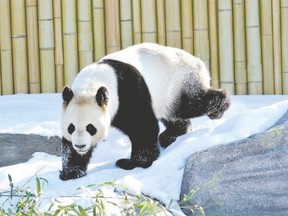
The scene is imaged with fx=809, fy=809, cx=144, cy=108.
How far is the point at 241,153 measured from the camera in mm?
3713

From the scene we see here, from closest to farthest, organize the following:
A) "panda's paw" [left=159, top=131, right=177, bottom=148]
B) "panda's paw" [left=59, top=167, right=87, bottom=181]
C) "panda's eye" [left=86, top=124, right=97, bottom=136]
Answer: "panda's eye" [left=86, top=124, right=97, bottom=136]
"panda's paw" [left=59, top=167, right=87, bottom=181]
"panda's paw" [left=159, top=131, right=177, bottom=148]

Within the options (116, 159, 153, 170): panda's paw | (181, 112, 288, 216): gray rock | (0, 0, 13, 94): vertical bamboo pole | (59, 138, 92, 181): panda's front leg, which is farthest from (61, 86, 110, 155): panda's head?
(0, 0, 13, 94): vertical bamboo pole

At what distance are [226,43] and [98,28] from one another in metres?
0.93

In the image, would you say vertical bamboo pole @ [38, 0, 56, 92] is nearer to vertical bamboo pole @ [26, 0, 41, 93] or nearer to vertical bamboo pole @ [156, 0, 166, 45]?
vertical bamboo pole @ [26, 0, 41, 93]

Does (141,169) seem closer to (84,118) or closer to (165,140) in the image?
(84,118)

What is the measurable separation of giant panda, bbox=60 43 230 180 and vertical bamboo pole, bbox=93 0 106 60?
129 centimetres

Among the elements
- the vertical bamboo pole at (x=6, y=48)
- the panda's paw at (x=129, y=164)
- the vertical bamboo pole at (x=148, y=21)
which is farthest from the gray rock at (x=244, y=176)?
the vertical bamboo pole at (x=6, y=48)

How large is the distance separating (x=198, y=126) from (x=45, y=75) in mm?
1390

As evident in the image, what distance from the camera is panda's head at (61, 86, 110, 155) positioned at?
3.67m

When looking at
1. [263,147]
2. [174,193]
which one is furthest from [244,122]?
[174,193]

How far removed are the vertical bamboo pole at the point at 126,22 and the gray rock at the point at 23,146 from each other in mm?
1279

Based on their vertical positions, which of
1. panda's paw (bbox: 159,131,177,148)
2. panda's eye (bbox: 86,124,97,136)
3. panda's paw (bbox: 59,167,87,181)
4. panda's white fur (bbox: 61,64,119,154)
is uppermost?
panda's white fur (bbox: 61,64,119,154)

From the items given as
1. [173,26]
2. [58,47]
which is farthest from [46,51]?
[173,26]

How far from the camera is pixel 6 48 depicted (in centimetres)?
581
